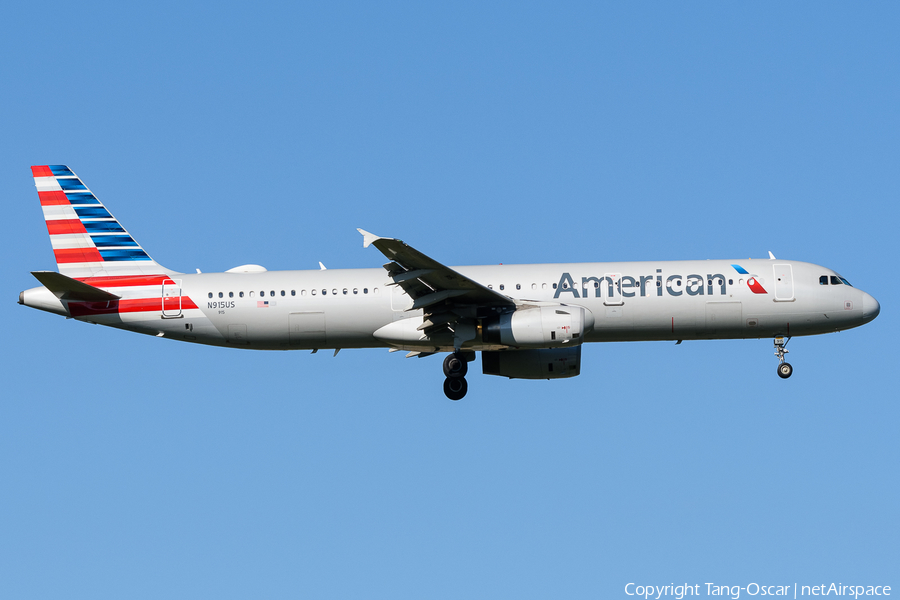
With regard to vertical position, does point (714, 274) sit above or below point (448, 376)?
above

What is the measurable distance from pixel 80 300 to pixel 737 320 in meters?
21.7

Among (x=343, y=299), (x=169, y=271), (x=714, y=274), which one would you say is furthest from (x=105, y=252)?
(x=714, y=274)

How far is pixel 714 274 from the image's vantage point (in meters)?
33.3

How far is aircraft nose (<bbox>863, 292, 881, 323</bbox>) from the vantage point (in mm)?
33844

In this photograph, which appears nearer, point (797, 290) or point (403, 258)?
point (403, 258)

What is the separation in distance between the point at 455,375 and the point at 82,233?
1393cm

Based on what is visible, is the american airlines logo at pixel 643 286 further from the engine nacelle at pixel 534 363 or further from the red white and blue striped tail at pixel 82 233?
the red white and blue striped tail at pixel 82 233

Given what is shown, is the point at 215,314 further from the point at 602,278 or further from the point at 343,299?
the point at 602,278

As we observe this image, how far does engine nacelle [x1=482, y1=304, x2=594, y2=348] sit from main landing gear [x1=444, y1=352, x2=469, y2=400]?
7.33 ft

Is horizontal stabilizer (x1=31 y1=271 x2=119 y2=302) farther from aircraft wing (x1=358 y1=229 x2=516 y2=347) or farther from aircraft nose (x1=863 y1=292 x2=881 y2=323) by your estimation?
aircraft nose (x1=863 y1=292 x2=881 y2=323)

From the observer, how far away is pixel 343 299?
3309cm

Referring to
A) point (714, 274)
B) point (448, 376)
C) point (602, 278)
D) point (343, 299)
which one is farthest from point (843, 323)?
point (343, 299)

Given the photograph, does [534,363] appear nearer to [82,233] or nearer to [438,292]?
[438,292]

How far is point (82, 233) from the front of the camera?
35219mm
